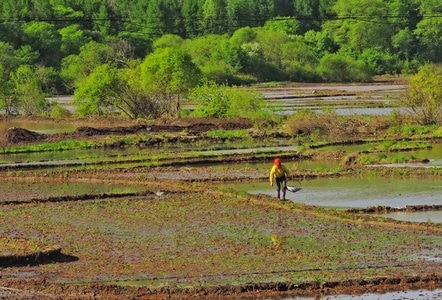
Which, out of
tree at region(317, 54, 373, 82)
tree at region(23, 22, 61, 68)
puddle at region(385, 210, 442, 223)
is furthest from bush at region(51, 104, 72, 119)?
tree at region(317, 54, 373, 82)

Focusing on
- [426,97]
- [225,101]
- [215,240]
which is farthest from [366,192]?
[225,101]

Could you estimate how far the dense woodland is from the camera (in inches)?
1939

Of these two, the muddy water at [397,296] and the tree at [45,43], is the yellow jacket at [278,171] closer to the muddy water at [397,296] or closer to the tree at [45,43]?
the muddy water at [397,296]

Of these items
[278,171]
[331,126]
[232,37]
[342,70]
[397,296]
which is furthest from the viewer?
[232,37]

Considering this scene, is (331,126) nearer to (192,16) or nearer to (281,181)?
(281,181)

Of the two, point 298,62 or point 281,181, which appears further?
point 298,62

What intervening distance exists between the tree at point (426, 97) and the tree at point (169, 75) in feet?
39.2

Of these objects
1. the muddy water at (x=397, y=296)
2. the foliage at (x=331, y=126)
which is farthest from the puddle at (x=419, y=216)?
the foliage at (x=331, y=126)

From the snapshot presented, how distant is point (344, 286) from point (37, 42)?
7391 centimetres

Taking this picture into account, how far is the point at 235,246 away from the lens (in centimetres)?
1694

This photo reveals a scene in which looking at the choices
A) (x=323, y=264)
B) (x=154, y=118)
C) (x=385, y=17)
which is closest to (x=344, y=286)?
(x=323, y=264)

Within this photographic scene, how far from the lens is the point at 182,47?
89438 millimetres

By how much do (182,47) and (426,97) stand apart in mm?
51466

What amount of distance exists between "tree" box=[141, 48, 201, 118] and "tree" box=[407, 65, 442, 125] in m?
11.9
